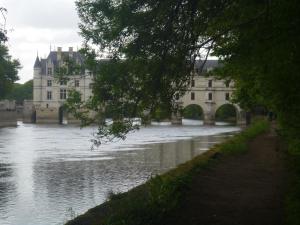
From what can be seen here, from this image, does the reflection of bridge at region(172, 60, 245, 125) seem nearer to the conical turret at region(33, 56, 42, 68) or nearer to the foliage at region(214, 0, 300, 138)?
the conical turret at region(33, 56, 42, 68)

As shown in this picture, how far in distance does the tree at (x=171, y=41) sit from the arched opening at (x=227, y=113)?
300 feet

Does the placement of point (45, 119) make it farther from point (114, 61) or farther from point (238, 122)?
point (114, 61)

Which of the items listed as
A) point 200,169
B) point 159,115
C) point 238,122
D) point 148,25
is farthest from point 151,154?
point 238,122

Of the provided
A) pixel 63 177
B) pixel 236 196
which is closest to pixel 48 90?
pixel 63 177

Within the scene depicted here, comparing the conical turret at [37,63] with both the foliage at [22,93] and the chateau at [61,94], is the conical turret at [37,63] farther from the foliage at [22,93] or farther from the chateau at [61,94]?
the foliage at [22,93]

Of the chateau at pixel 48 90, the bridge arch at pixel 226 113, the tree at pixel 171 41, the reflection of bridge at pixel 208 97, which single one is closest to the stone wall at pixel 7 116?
the chateau at pixel 48 90

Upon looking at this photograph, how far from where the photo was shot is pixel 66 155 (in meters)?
32.3

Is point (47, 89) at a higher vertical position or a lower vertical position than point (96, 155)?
higher

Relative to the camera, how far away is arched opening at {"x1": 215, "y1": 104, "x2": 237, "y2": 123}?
10511cm

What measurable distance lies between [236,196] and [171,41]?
16.0 feet

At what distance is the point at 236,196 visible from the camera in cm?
1259

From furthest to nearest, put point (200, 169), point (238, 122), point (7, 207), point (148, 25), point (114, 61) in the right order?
point (238, 122) → point (200, 169) → point (7, 207) → point (114, 61) → point (148, 25)

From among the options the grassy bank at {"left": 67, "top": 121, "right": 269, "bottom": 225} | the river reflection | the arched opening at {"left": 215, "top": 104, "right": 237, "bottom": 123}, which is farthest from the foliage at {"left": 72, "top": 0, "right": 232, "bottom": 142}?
the arched opening at {"left": 215, "top": 104, "right": 237, "bottom": 123}

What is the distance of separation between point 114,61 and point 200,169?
6.50m
